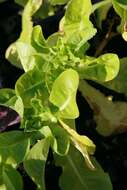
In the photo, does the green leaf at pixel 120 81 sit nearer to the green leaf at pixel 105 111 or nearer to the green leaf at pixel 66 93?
the green leaf at pixel 105 111

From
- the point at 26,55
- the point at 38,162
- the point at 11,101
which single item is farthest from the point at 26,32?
the point at 38,162

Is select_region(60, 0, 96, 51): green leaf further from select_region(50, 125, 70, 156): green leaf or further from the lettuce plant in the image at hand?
select_region(50, 125, 70, 156): green leaf

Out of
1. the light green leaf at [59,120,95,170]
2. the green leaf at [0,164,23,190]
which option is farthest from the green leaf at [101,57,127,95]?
the green leaf at [0,164,23,190]

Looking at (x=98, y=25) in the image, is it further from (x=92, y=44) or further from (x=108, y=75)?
(x=108, y=75)

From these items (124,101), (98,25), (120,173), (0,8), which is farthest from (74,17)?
(0,8)

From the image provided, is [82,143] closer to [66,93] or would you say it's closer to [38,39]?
[66,93]

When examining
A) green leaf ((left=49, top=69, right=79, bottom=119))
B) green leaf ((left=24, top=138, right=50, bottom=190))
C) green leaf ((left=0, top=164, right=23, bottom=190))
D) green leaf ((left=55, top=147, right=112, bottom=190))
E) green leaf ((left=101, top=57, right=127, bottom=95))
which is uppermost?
green leaf ((left=49, top=69, right=79, bottom=119))
